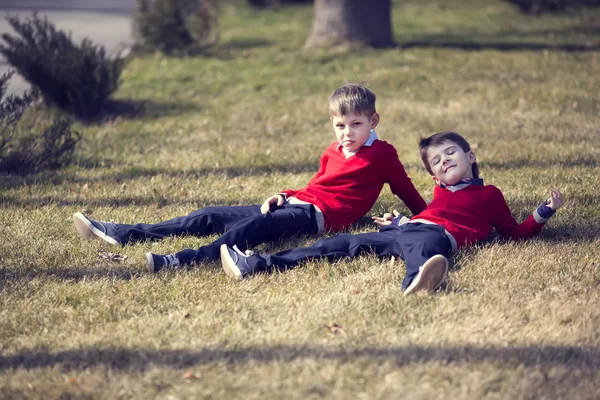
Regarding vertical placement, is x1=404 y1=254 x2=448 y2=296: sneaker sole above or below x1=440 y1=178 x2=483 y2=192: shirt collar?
below

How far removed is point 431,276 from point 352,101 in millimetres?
1285

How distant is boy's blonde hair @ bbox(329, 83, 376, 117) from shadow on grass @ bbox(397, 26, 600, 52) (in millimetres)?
7467

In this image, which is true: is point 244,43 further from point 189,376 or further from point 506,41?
point 189,376

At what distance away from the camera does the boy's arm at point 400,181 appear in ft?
15.6

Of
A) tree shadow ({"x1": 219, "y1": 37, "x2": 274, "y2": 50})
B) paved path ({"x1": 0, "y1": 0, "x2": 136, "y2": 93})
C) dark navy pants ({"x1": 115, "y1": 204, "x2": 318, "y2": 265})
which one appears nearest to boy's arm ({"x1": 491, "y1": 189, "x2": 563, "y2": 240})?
dark navy pants ({"x1": 115, "y1": 204, "x2": 318, "y2": 265})

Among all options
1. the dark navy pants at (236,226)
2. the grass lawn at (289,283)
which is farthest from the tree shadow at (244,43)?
the dark navy pants at (236,226)

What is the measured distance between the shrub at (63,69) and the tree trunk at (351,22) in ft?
13.2

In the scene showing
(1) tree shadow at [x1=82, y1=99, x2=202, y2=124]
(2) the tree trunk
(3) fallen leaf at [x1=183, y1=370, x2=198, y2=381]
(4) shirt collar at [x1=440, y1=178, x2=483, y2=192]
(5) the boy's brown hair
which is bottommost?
(3) fallen leaf at [x1=183, y1=370, x2=198, y2=381]

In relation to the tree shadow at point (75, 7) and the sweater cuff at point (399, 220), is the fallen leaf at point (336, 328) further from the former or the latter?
the tree shadow at point (75, 7)

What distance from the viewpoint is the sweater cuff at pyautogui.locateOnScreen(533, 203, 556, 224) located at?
173 inches

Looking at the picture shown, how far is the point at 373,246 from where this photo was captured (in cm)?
444

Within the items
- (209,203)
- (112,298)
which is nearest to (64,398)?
(112,298)

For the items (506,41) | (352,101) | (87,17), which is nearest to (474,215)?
(352,101)

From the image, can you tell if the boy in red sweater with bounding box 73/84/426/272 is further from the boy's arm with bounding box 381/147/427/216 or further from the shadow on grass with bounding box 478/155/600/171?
the shadow on grass with bounding box 478/155/600/171
